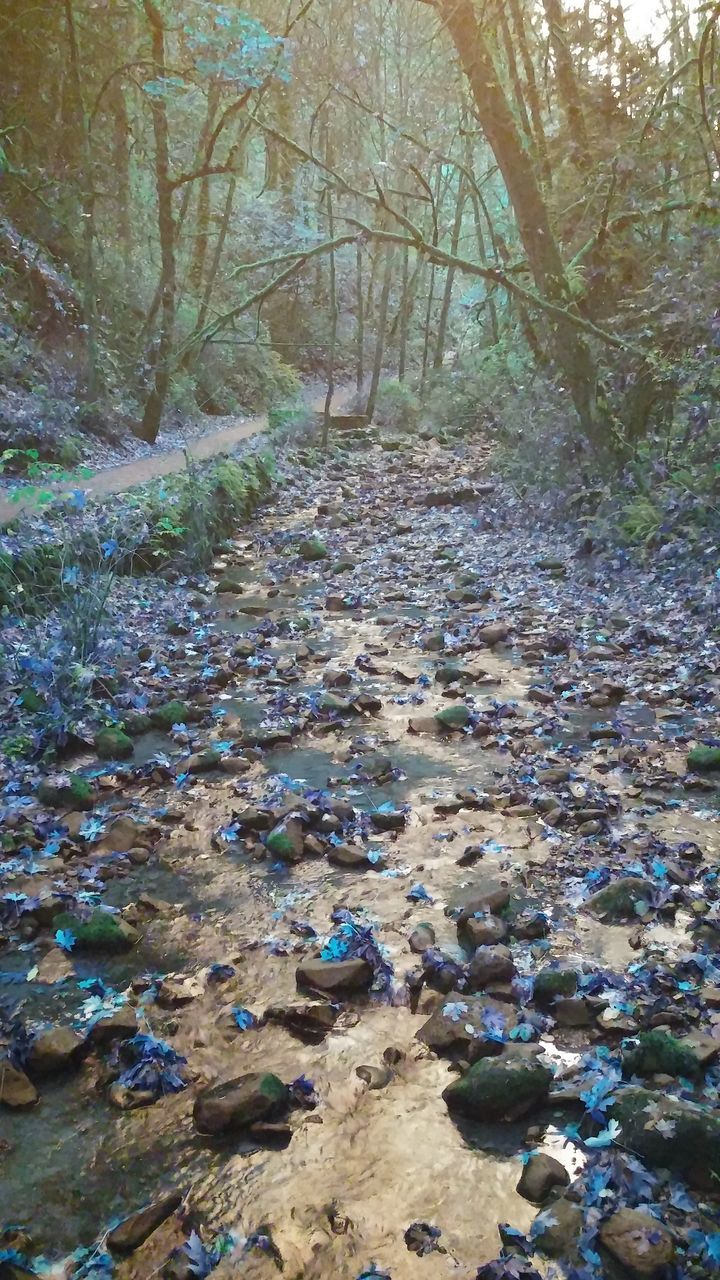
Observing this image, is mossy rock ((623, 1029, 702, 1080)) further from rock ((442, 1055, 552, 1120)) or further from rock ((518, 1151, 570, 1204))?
rock ((518, 1151, 570, 1204))

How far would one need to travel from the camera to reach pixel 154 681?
6996 mm

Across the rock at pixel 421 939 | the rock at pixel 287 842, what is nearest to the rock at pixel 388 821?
the rock at pixel 287 842

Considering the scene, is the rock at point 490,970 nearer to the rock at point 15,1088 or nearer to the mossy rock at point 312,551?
the rock at point 15,1088

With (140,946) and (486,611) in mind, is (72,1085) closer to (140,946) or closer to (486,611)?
(140,946)

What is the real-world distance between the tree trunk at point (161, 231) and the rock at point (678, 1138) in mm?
13146

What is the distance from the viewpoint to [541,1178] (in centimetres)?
271

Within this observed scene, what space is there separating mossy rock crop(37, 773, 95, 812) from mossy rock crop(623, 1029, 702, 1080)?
3.21 metres

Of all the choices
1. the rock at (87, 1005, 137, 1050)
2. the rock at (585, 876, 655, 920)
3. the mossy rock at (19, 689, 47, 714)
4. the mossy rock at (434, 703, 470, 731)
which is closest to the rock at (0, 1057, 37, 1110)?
the rock at (87, 1005, 137, 1050)

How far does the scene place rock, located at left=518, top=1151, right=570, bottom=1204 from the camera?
2691mm

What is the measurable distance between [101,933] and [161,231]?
1236cm

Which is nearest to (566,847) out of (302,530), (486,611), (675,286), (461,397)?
(486,611)

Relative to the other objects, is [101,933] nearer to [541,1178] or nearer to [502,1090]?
[502,1090]

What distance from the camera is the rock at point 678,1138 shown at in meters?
2.63

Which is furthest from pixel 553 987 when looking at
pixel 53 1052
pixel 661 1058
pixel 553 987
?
pixel 53 1052
